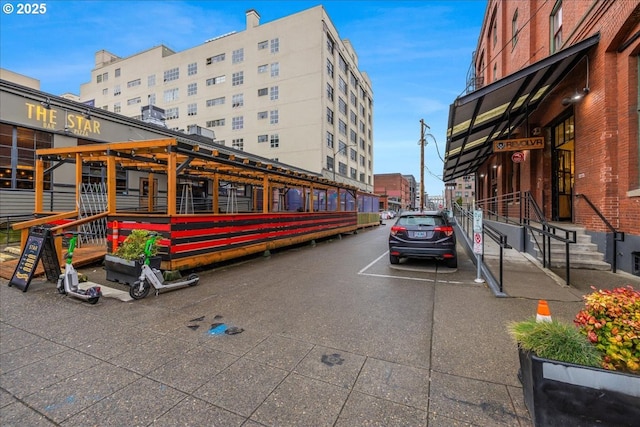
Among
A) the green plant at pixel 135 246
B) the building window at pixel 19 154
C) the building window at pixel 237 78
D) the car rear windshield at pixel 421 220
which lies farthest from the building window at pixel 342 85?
the green plant at pixel 135 246

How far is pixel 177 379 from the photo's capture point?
9.18 feet

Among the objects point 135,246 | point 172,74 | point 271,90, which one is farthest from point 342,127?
point 135,246

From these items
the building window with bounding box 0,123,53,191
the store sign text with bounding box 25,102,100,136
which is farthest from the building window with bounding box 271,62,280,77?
the building window with bounding box 0,123,53,191

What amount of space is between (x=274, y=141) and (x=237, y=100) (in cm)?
769

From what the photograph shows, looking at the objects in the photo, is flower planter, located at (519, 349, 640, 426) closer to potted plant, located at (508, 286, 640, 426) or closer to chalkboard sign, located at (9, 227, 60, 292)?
potted plant, located at (508, 286, 640, 426)

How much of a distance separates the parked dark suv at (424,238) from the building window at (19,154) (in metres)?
13.4

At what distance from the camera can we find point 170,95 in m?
41.6

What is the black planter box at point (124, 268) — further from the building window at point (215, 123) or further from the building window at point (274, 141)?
the building window at point (215, 123)

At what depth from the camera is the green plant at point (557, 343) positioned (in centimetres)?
200

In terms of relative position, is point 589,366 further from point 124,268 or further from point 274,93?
point 274,93

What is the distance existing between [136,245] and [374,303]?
4.61 meters

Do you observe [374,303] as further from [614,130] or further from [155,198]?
[155,198]

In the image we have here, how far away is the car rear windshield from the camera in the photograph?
25.5 ft

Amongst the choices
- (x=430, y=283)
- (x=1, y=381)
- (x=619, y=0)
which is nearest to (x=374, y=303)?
(x=430, y=283)
